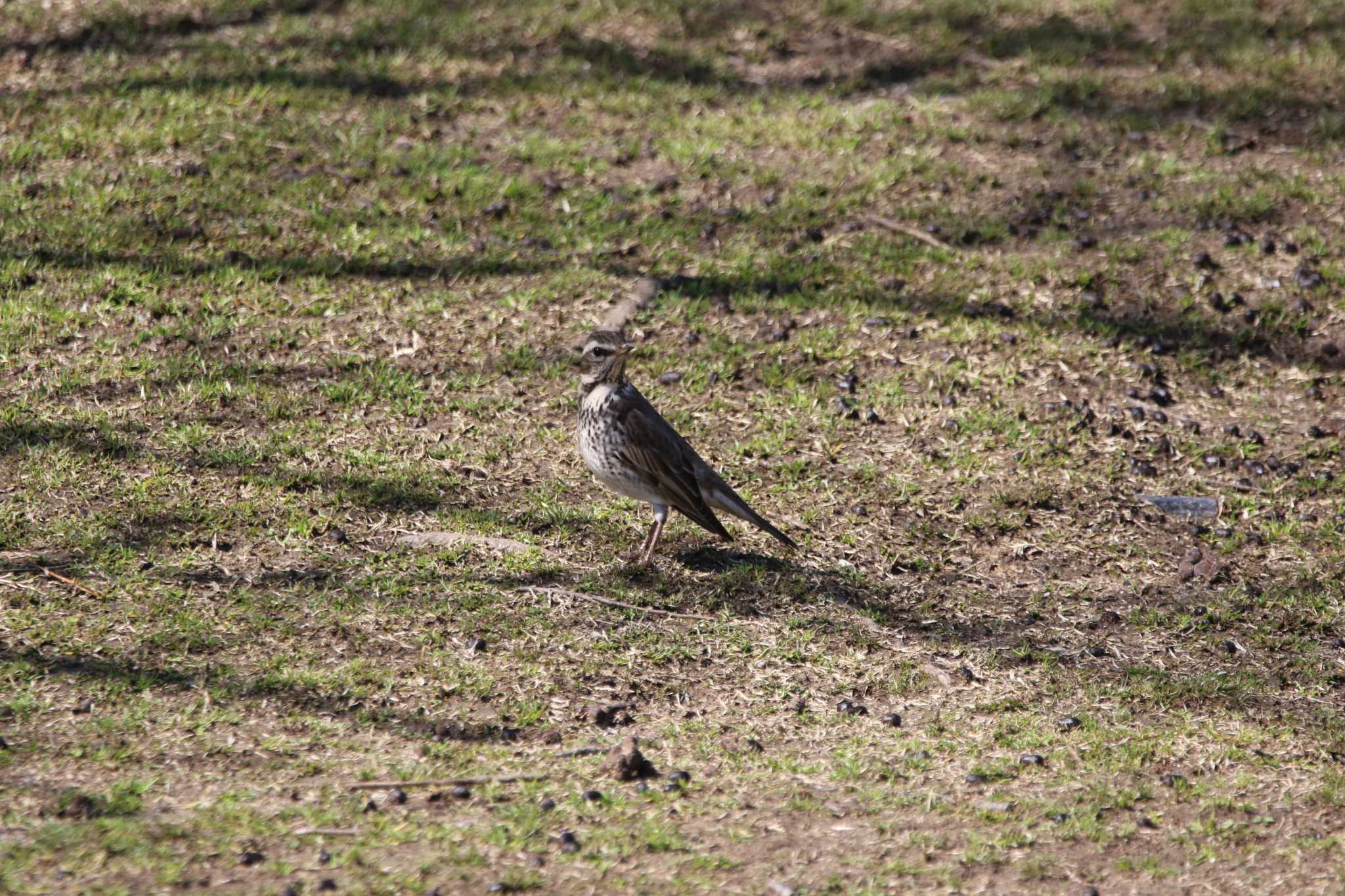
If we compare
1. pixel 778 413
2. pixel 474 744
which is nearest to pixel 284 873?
pixel 474 744

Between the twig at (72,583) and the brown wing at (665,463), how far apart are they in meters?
2.51

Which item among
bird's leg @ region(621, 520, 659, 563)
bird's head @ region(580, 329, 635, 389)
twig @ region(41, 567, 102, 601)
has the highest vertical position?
bird's head @ region(580, 329, 635, 389)

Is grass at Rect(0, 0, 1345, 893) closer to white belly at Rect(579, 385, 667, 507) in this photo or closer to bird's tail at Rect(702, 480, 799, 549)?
bird's tail at Rect(702, 480, 799, 549)

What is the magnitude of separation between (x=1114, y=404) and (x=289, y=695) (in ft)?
17.7

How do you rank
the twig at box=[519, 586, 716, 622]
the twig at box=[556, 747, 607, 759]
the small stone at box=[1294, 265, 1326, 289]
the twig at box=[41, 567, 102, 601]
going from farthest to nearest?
the small stone at box=[1294, 265, 1326, 289] → the twig at box=[519, 586, 716, 622] → the twig at box=[41, 567, 102, 601] → the twig at box=[556, 747, 607, 759]

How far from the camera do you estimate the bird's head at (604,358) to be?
7.33m

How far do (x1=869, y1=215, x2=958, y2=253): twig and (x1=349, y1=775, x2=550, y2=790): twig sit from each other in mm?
5915

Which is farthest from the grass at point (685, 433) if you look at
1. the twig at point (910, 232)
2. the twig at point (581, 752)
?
the twig at point (910, 232)

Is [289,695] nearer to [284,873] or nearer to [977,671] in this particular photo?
Result: [284,873]

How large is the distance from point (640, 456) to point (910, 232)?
4052 mm

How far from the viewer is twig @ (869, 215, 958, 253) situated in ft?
33.6

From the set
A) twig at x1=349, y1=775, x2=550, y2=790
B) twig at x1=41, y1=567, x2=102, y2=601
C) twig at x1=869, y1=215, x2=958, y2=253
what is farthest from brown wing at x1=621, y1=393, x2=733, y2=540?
twig at x1=869, y1=215, x2=958, y2=253

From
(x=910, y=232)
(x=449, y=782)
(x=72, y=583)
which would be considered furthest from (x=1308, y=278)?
(x=72, y=583)

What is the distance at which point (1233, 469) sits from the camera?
8.48 metres
